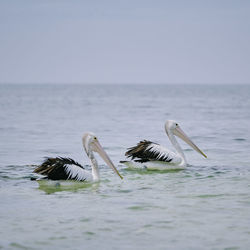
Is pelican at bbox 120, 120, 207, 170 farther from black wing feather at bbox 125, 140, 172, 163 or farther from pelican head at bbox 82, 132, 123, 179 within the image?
pelican head at bbox 82, 132, 123, 179

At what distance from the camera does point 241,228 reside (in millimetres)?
5078

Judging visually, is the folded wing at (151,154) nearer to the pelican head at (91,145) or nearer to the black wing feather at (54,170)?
the pelican head at (91,145)

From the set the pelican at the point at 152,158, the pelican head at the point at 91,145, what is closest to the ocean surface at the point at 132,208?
the pelican at the point at 152,158

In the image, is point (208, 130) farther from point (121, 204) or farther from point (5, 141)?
point (121, 204)

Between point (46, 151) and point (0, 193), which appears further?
point (46, 151)

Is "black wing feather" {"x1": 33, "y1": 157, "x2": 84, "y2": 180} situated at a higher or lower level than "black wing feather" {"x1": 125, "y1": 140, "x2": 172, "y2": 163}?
lower

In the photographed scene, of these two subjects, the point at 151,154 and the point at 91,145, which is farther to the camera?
the point at 151,154

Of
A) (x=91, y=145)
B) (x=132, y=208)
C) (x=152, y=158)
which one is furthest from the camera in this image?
(x=152, y=158)

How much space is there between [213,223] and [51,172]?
245 centimetres

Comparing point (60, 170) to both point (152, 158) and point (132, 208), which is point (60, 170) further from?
point (152, 158)

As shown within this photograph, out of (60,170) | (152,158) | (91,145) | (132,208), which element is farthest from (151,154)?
(132,208)

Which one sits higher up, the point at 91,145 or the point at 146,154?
the point at 91,145

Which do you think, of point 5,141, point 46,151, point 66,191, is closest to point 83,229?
point 66,191

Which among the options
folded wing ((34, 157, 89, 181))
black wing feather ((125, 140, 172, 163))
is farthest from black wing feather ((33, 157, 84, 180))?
black wing feather ((125, 140, 172, 163))
